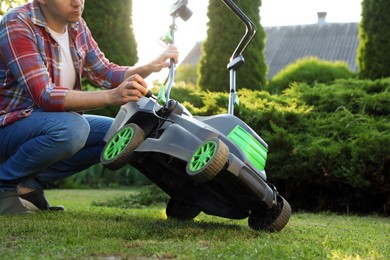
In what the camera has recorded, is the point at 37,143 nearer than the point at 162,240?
No

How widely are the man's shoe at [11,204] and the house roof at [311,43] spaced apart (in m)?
26.2

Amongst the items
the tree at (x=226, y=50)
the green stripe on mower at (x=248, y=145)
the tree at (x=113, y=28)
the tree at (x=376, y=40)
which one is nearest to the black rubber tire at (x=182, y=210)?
the green stripe on mower at (x=248, y=145)

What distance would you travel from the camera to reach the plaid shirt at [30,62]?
10.1ft

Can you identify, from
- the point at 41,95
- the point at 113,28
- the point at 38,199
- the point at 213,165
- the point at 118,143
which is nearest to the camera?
the point at 213,165

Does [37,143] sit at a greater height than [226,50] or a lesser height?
greater

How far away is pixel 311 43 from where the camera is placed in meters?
31.5

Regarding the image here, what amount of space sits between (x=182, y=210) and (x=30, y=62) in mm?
1105

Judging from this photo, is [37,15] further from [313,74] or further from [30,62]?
[313,74]

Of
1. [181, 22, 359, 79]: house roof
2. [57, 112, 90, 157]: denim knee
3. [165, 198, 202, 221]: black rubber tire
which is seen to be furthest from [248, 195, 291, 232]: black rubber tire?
[181, 22, 359, 79]: house roof

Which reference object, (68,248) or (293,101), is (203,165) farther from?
(293,101)

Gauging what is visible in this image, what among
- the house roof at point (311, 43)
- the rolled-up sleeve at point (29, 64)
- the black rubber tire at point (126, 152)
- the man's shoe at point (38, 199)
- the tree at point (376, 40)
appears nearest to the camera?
the black rubber tire at point (126, 152)

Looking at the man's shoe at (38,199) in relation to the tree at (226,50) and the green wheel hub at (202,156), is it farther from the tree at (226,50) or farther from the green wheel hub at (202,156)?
the tree at (226,50)

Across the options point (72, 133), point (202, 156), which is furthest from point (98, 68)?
point (202, 156)

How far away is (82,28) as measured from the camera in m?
3.55
